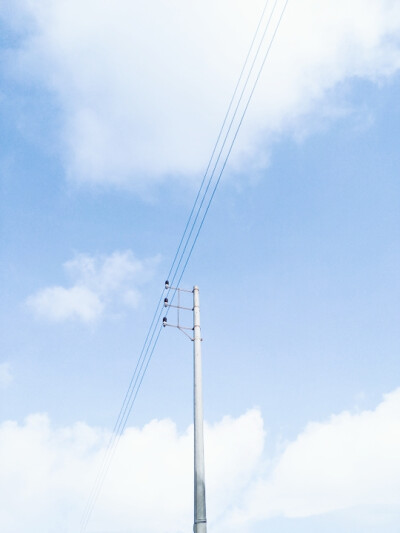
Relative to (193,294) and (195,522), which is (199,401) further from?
(193,294)

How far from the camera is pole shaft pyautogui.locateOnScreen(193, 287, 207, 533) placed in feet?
33.0

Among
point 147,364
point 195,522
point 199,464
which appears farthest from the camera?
point 147,364

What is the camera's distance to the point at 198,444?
36.3ft

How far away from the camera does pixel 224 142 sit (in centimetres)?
1218

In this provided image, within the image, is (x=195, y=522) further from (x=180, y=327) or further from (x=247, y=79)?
(x=247, y=79)

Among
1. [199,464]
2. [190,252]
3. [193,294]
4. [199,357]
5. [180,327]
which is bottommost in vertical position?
[199,464]

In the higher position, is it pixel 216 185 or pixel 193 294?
pixel 216 185

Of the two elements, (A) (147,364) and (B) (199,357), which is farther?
(A) (147,364)

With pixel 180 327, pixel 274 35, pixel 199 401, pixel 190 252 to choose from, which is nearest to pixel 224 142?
pixel 274 35

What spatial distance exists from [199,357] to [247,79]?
864 centimetres

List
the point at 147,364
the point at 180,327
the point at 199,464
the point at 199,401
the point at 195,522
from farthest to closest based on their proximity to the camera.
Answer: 1. the point at 147,364
2. the point at 180,327
3. the point at 199,401
4. the point at 199,464
5. the point at 195,522

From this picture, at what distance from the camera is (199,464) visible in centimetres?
1079

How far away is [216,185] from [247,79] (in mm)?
3405

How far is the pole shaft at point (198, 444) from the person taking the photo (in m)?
10.0
